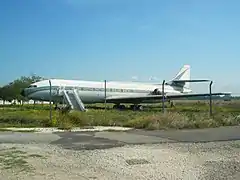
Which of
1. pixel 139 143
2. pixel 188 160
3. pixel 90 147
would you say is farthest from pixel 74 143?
pixel 188 160

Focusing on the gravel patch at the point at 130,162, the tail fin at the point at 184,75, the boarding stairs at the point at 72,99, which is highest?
the tail fin at the point at 184,75

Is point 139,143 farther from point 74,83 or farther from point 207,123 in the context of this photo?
point 74,83

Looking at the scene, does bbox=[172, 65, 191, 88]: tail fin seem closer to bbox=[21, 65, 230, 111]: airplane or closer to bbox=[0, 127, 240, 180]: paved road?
bbox=[21, 65, 230, 111]: airplane

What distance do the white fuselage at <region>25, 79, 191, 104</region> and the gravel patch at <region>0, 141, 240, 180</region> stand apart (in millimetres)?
24999

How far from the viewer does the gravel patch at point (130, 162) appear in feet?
21.3

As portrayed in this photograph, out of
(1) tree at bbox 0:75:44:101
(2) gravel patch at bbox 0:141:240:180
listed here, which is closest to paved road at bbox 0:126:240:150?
(2) gravel patch at bbox 0:141:240:180

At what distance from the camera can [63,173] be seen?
6.55 meters

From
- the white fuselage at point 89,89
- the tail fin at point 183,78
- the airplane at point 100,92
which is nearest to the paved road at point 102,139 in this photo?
the airplane at point 100,92

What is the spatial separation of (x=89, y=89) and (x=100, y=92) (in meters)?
1.30

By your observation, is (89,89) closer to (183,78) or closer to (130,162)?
(183,78)

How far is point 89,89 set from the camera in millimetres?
37719

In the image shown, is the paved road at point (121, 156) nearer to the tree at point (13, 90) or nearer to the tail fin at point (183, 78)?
the tail fin at point (183, 78)

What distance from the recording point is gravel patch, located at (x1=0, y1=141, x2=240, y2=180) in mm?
6488

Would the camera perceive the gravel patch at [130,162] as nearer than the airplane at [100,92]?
Yes
